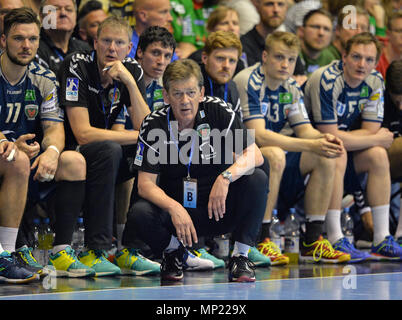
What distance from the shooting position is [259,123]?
6.62 m

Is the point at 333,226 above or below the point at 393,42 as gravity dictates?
below

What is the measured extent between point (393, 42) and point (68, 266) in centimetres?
452

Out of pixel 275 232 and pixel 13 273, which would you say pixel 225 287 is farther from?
pixel 275 232

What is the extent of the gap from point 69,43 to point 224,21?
175 centimetres

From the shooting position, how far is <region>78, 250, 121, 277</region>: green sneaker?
5.40m

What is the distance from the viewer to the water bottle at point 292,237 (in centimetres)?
691

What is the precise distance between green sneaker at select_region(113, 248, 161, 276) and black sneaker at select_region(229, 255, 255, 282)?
0.63 metres

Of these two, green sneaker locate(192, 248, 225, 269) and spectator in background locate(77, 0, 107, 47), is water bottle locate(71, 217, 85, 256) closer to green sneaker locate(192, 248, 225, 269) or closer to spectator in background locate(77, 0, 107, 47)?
green sneaker locate(192, 248, 225, 269)

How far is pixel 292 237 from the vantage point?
6.98m

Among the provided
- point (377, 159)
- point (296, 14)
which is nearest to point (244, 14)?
point (296, 14)

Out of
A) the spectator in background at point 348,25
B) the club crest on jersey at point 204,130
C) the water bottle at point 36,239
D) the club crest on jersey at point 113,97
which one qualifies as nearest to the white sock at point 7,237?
the water bottle at point 36,239

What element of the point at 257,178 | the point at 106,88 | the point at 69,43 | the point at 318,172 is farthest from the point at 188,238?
the point at 69,43

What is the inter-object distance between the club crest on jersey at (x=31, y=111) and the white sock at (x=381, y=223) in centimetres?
306
